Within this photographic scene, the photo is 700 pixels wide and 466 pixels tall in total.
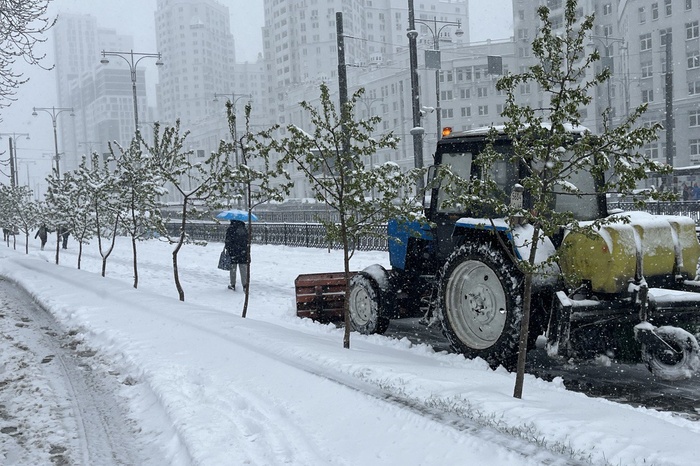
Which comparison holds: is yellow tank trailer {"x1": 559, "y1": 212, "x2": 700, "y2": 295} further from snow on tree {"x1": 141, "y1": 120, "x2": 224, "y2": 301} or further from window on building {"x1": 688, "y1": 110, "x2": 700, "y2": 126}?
window on building {"x1": 688, "y1": 110, "x2": 700, "y2": 126}

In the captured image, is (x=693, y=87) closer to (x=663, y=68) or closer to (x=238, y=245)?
(x=663, y=68)

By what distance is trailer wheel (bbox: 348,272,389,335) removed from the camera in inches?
352

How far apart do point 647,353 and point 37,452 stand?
4.99m

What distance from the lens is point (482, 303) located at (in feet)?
23.1

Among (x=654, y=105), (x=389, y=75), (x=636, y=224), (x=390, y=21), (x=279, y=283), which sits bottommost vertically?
(x=279, y=283)

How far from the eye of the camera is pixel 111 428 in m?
5.52

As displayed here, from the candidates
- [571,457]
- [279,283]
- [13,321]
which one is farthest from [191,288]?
[571,457]

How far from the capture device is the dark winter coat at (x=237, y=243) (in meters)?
14.2

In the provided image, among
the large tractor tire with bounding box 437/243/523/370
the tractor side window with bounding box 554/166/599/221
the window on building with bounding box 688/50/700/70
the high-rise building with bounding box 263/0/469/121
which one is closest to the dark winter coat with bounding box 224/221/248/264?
the large tractor tire with bounding box 437/243/523/370

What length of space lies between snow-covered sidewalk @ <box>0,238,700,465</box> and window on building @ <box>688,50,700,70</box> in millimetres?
56375

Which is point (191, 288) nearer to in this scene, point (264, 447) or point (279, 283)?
point (279, 283)

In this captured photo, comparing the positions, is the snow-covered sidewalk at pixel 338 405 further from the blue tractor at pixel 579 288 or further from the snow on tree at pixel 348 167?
the snow on tree at pixel 348 167

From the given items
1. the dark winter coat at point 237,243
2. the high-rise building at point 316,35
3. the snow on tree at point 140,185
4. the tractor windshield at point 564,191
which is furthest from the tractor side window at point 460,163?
the high-rise building at point 316,35

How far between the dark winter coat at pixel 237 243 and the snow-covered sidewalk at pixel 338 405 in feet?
14.4
